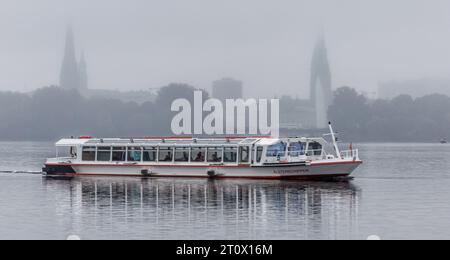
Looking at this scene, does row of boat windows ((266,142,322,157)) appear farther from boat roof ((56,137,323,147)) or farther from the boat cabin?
boat roof ((56,137,323,147))

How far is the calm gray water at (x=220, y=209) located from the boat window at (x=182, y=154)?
3.66m

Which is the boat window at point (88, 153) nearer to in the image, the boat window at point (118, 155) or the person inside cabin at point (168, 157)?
the boat window at point (118, 155)

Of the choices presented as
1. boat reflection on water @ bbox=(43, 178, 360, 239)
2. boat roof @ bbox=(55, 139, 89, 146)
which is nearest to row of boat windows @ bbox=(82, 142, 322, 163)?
boat roof @ bbox=(55, 139, 89, 146)

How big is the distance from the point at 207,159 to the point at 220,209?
2723 cm

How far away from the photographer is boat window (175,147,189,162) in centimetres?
8844

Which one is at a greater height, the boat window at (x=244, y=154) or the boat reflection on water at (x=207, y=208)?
the boat window at (x=244, y=154)

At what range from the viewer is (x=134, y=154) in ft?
299

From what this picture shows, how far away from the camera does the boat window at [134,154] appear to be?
90.8 meters

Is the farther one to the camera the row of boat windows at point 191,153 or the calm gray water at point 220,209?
the row of boat windows at point 191,153

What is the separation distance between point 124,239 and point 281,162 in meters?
38.8

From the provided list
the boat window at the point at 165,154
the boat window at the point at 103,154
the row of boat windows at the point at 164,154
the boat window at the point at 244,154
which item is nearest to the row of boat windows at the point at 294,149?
the boat window at the point at 244,154
